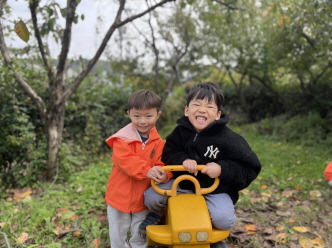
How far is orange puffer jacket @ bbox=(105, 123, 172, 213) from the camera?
7.25 ft

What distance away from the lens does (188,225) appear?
181 cm

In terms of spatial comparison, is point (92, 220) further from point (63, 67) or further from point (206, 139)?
point (63, 67)

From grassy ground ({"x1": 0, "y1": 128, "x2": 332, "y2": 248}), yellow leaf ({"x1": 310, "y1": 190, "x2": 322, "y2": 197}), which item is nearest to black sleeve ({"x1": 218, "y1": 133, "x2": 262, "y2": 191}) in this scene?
grassy ground ({"x1": 0, "y1": 128, "x2": 332, "y2": 248})

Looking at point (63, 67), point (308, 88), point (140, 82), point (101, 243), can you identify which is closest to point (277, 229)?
point (101, 243)

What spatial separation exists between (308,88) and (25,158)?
8.77m

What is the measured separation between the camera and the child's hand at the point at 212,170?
195 centimetres

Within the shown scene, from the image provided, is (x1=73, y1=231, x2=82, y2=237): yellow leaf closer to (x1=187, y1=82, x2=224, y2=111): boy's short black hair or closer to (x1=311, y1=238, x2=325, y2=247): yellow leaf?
(x1=187, y1=82, x2=224, y2=111): boy's short black hair

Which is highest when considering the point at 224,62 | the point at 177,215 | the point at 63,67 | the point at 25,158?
the point at 224,62

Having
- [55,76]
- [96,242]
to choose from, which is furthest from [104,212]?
[55,76]

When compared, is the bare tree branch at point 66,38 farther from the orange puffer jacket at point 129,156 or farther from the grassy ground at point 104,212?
the orange puffer jacket at point 129,156

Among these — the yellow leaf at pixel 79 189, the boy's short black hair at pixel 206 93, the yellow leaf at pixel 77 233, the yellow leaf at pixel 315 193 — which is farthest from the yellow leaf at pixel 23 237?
the yellow leaf at pixel 315 193

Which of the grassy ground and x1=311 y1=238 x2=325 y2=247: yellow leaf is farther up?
x1=311 y1=238 x2=325 y2=247: yellow leaf

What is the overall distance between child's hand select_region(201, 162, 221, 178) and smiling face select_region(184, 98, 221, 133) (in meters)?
0.30

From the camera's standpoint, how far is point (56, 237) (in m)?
2.84
